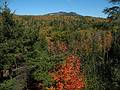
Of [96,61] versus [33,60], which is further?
[96,61]

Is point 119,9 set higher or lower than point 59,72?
higher

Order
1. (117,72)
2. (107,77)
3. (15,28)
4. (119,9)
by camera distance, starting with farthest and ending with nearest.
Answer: (107,77)
(117,72)
(15,28)
(119,9)

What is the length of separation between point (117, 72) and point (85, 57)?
164 feet

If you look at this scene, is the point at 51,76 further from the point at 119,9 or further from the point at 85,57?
the point at 85,57

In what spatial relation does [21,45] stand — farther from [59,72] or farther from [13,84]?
[59,72]

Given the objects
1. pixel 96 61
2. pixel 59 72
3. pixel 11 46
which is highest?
pixel 11 46

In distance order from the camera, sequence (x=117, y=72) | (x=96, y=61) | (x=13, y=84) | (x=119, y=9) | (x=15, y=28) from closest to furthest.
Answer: (x=119, y=9) → (x=13, y=84) → (x=15, y=28) → (x=117, y=72) → (x=96, y=61)

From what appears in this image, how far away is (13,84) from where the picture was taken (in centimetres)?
3531

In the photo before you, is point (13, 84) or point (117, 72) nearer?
point (13, 84)

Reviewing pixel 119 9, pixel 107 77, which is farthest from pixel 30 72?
pixel 107 77

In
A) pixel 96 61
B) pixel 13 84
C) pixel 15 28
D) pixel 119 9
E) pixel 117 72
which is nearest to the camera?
pixel 119 9

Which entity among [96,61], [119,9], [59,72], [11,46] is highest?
[119,9]

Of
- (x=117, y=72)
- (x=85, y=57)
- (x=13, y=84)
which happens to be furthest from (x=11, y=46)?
(x=85, y=57)

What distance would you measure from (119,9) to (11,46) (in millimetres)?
16962
